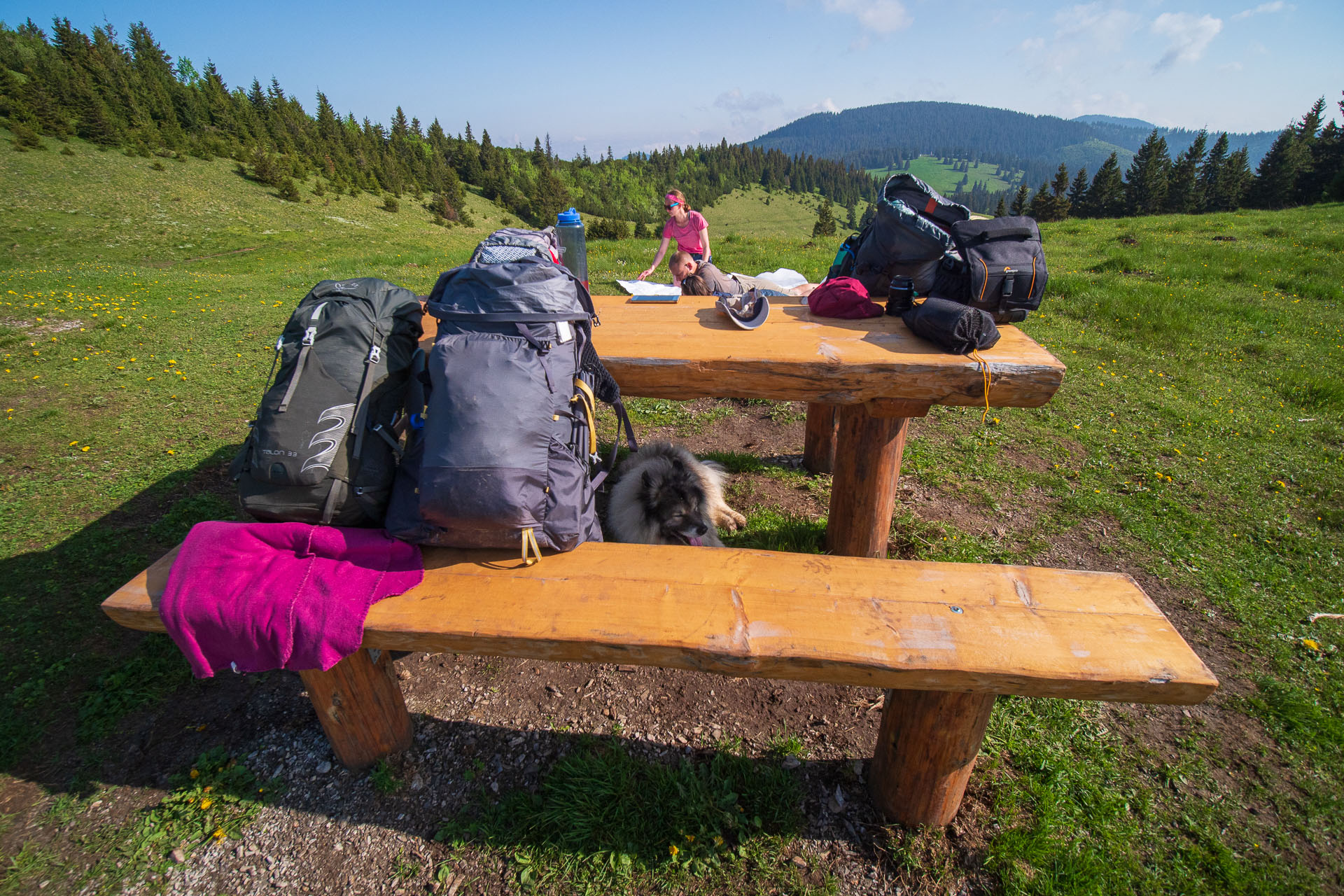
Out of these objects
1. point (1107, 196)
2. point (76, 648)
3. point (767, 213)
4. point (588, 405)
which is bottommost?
point (76, 648)

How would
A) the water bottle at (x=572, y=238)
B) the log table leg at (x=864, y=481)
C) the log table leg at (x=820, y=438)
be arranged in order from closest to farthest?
the log table leg at (x=864, y=481)
the water bottle at (x=572, y=238)
the log table leg at (x=820, y=438)

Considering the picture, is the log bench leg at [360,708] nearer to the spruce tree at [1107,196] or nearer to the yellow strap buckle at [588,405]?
the yellow strap buckle at [588,405]

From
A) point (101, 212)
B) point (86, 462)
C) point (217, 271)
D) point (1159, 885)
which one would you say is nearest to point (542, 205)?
point (101, 212)

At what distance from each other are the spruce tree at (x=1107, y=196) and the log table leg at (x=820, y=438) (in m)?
62.0

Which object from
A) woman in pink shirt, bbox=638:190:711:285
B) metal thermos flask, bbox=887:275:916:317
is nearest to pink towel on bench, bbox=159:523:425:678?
metal thermos flask, bbox=887:275:916:317

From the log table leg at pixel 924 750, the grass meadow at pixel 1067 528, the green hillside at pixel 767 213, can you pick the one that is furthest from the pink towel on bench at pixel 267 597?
the green hillside at pixel 767 213

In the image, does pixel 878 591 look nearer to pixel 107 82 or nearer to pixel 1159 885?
pixel 1159 885

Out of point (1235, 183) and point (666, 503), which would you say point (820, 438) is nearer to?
point (666, 503)

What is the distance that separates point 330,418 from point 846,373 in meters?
2.66

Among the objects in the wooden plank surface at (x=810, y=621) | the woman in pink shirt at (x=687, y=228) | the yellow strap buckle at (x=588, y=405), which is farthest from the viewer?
the woman in pink shirt at (x=687, y=228)

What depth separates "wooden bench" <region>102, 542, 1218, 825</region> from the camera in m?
2.09

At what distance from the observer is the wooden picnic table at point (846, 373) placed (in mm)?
3129

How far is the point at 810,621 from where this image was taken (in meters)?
2.27

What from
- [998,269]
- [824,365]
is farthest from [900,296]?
[824,365]
